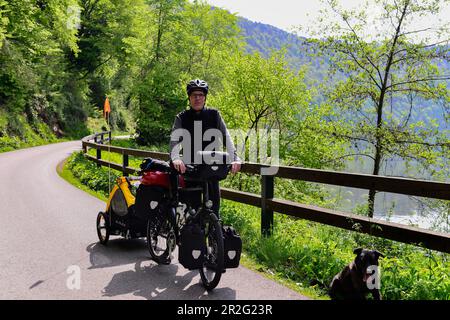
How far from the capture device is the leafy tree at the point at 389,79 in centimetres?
1579

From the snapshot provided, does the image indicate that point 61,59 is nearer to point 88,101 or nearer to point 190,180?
point 88,101

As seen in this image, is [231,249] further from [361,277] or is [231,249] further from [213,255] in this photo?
[361,277]

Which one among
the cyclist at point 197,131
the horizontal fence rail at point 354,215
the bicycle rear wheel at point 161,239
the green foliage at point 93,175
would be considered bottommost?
the green foliage at point 93,175

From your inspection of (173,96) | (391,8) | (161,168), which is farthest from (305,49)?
(173,96)

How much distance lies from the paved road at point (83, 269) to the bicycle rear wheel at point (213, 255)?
0.13 m

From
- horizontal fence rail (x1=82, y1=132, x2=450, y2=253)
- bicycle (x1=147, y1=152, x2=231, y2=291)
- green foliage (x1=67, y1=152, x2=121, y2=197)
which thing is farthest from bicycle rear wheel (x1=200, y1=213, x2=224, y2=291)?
green foliage (x1=67, y1=152, x2=121, y2=197)

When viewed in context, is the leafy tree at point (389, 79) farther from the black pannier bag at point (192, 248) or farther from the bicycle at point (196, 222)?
the black pannier bag at point (192, 248)

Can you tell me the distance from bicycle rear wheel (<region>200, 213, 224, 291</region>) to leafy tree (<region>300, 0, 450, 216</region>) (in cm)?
1263

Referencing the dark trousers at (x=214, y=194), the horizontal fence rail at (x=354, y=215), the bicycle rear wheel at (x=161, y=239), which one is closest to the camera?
the horizontal fence rail at (x=354, y=215)

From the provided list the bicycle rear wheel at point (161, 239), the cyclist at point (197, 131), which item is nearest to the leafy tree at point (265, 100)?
the bicycle rear wheel at point (161, 239)

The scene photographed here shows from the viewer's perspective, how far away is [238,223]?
7461 millimetres

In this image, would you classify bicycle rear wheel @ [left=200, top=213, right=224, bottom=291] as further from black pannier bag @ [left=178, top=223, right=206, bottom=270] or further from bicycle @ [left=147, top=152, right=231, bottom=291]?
black pannier bag @ [left=178, top=223, right=206, bottom=270]

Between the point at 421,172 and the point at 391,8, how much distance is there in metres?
6.40

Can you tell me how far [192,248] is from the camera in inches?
184
